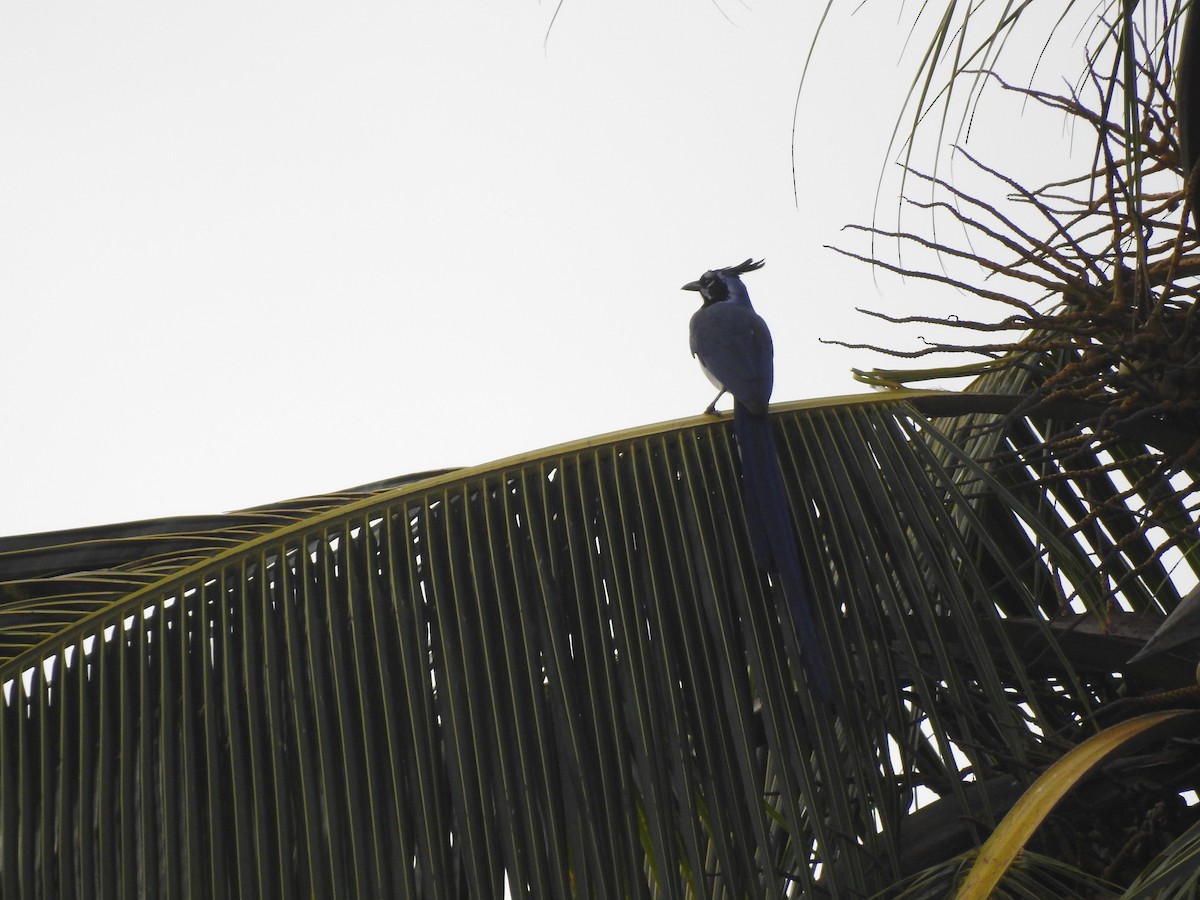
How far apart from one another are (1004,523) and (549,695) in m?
1.53

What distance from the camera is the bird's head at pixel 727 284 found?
12.0 feet

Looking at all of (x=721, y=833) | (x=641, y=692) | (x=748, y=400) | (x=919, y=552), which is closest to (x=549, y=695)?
(x=641, y=692)

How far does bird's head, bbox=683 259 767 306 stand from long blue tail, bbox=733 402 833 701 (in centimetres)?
130

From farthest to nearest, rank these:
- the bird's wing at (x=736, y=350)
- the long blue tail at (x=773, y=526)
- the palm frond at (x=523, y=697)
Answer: the bird's wing at (x=736, y=350)
the long blue tail at (x=773, y=526)
the palm frond at (x=523, y=697)

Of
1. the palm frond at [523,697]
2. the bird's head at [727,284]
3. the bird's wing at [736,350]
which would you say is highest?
the bird's head at [727,284]

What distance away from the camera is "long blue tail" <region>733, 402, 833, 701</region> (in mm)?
2014

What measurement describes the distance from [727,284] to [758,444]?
152 cm

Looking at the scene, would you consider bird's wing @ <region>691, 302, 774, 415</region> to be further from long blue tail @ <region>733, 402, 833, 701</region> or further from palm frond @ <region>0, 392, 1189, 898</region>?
palm frond @ <region>0, 392, 1189, 898</region>

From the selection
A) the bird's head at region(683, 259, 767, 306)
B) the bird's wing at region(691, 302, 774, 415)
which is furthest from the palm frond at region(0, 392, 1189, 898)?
the bird's head at region(683, 259, 767, 306)

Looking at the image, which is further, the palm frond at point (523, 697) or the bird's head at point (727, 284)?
the bird's head at point (727, 284)

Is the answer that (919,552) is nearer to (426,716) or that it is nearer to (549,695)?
(549,695)

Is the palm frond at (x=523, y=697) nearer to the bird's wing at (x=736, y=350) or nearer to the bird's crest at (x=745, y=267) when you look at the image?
the bird's wing at (x=736, y=350)

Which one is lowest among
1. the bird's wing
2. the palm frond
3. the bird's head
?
the palm frond

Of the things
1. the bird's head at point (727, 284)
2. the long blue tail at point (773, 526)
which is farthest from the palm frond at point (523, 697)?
the bird's head at point (727, 284)
